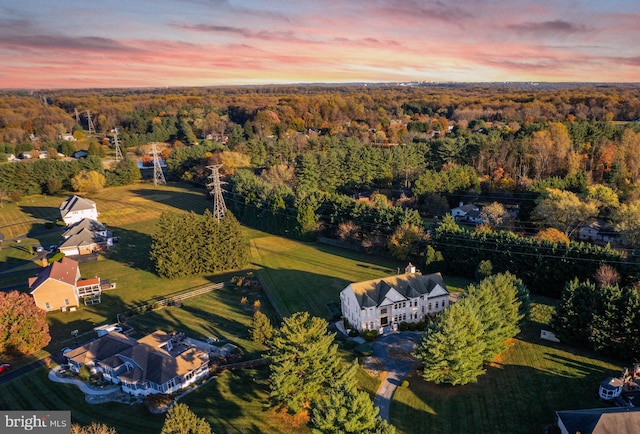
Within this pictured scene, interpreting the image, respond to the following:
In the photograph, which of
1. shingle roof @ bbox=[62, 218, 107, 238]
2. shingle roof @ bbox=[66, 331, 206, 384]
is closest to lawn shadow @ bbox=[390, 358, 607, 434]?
shingle roof @ bbox=[66, 331, 206, 384]

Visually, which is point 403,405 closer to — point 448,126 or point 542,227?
point 542,227

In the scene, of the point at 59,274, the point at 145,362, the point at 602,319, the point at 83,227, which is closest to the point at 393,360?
the point at 602,319

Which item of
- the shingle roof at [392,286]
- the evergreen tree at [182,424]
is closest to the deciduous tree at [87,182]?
the shingle roof at [392,286]

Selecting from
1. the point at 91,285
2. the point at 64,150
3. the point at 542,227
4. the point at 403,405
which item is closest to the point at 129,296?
the point at 91,285

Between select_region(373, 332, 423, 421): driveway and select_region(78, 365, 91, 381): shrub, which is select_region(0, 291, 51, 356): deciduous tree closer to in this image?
select_region(78, 365, 91, 381): shrub

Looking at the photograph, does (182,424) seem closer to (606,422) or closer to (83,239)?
(606,422)
